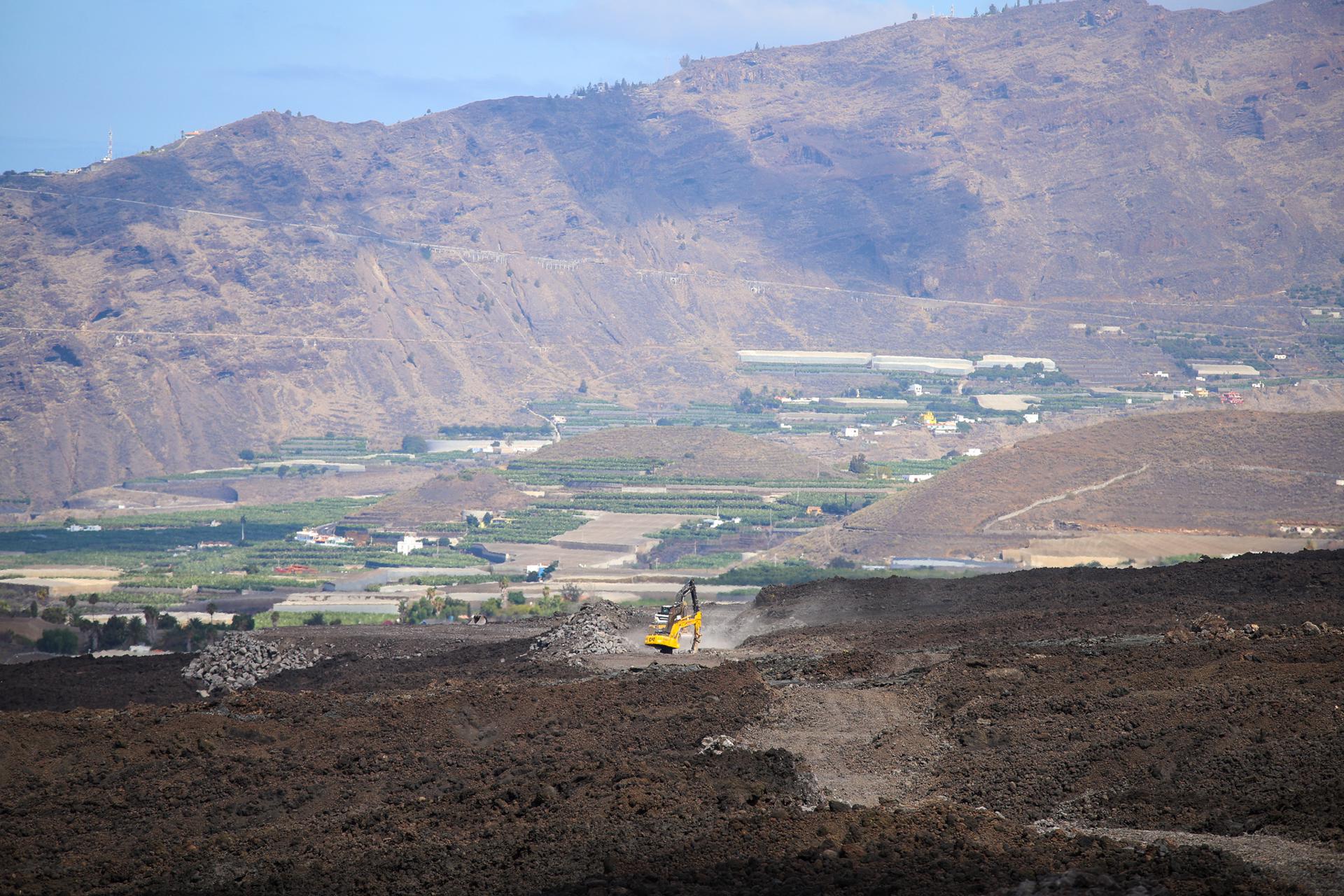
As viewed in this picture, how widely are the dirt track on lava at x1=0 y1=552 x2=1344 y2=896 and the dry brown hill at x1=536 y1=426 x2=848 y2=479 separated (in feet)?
226

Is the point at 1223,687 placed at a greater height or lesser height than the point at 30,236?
lesser

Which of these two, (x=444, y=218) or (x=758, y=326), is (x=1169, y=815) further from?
(x=444, y=218)

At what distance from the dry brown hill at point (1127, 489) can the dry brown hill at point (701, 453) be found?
57.6ft

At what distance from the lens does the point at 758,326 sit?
191m

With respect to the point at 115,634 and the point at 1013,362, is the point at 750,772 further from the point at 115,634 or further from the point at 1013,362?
the point at 1013,362

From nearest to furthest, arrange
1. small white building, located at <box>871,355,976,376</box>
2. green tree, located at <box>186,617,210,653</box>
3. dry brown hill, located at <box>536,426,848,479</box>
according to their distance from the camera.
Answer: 1. green tree, located at <box>186,617,210,653</box>
2. dry brown hill, located at <box>536,426,848,479</box>
3. small white building, located at <box>871,355,976,376</box>

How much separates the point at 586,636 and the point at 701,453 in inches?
2701

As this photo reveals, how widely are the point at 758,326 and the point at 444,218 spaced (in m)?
45.4

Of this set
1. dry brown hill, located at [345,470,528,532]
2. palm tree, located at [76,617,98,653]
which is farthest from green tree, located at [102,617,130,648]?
dry brown hill, located at [345,470,528,532]

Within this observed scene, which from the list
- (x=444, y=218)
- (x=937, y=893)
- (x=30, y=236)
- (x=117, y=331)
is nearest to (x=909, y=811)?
(x=937, y=893)

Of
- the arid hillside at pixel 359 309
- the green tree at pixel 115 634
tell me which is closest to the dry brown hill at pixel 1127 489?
the green tree at pixel 115 634

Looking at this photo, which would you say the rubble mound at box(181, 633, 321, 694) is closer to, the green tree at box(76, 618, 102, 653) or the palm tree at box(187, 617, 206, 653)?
the palm tree at box(187, 617, 206, 653)

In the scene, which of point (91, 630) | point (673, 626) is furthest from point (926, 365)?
point (673, 626)

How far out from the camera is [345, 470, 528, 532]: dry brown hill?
101 meters
